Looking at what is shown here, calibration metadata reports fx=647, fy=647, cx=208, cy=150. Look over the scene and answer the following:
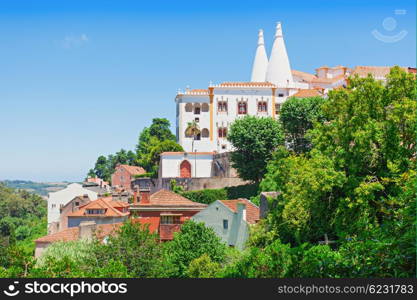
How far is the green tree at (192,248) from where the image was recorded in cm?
2669

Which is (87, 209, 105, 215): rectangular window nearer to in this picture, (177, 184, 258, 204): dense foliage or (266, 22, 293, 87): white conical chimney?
(177, 184, 258, 204): dense foliage

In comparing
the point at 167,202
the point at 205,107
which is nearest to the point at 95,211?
the point at 167,202

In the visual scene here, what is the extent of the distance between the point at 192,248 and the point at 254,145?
23916 millimetres

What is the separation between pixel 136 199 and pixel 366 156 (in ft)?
110

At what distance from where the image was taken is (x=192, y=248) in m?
27.1

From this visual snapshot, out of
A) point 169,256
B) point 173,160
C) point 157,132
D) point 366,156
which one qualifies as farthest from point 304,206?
point 157,132

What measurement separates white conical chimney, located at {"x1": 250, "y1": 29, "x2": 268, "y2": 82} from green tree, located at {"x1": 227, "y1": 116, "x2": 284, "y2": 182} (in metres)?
19.6

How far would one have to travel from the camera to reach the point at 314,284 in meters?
8.38

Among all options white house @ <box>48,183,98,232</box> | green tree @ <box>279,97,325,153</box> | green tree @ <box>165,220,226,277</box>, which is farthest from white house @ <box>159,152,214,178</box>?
green tree @ <box>165,220,226,277</box>

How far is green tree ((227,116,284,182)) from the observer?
4991 cm

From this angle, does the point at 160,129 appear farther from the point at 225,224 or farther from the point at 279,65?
the point at 225,224

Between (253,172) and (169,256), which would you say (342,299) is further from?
(253,172)

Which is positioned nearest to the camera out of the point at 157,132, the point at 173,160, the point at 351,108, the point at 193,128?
the point at 351,108

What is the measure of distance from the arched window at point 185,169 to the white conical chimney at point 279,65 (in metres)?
14.8
